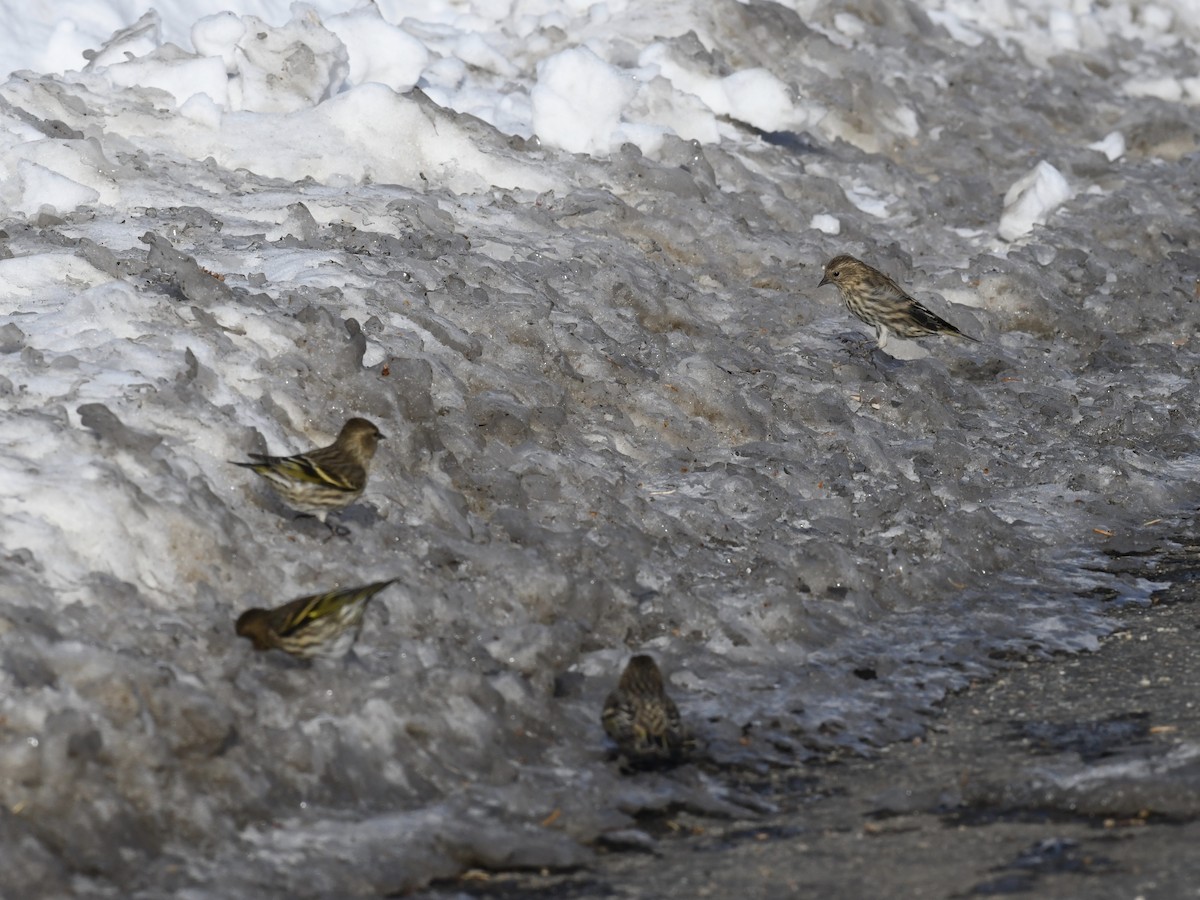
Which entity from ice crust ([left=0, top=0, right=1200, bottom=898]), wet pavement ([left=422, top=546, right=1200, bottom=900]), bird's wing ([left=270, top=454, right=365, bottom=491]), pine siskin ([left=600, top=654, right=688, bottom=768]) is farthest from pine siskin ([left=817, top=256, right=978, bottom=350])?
pine siskin ([left=600, top=654, right=688, bottom=768])

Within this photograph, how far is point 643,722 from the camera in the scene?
7.05 meters

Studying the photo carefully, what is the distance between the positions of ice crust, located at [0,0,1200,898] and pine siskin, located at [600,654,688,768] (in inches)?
5.5

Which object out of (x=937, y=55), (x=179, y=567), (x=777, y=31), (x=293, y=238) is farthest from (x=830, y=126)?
(x=179, y=567)

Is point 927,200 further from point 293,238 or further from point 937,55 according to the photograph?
point 293,238

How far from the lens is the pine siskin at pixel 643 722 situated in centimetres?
706

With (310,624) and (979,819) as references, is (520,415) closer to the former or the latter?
(310,624)

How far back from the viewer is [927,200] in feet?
50.4

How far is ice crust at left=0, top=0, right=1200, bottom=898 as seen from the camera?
6527 millimetres

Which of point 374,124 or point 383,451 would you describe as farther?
point 374,124

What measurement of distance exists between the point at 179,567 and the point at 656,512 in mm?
2998

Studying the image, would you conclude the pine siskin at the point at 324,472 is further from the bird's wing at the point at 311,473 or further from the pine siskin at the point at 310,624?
the pine siskin at the point at 310,624

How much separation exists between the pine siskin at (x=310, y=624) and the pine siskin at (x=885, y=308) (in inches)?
240

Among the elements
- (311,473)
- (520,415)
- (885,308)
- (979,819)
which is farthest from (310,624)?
(885,308)

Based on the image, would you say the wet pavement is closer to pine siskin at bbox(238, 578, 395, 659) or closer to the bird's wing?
pine siskin at bbox(238, 578, 395, 659)
